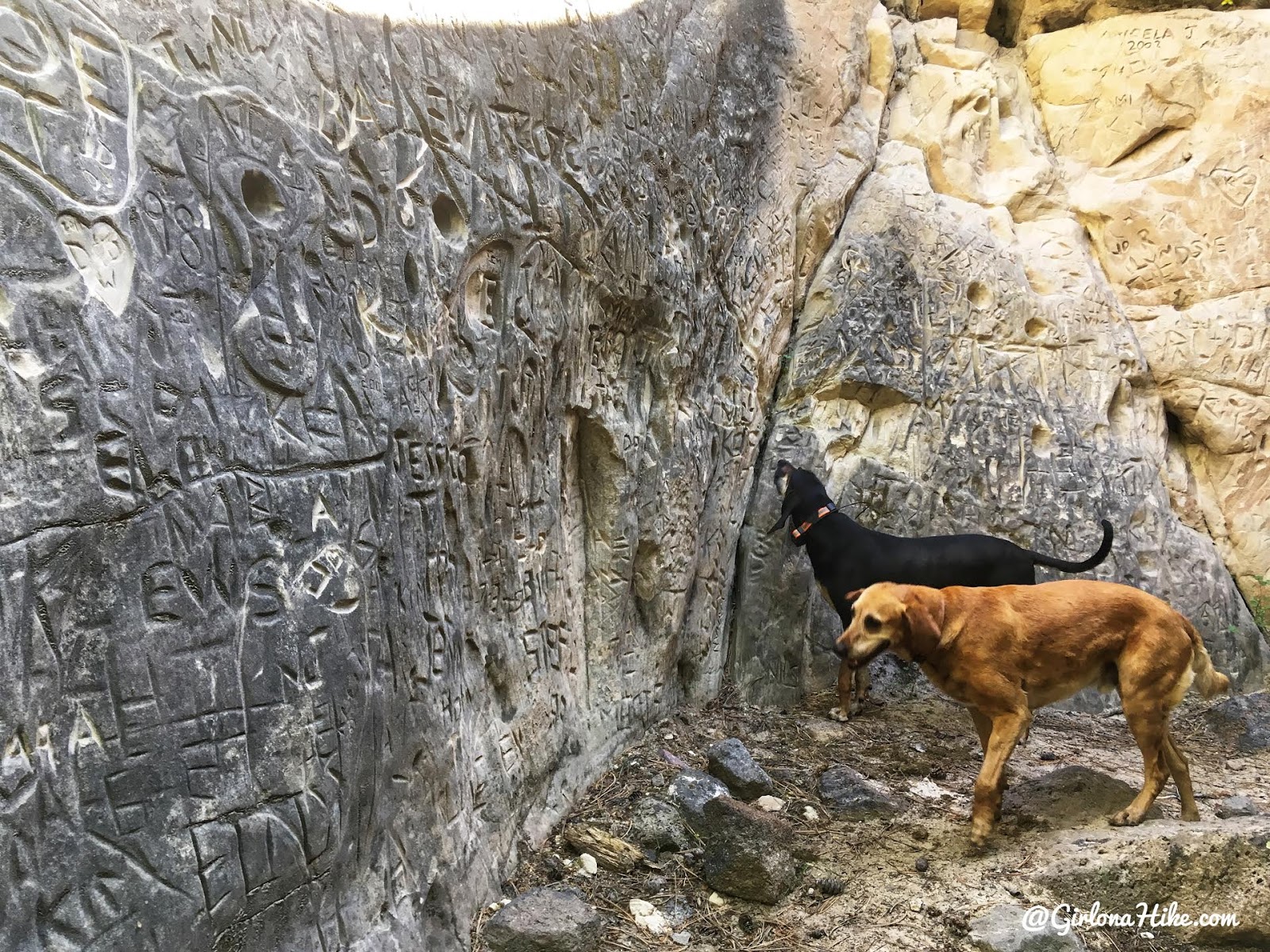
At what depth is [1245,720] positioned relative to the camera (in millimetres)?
6262

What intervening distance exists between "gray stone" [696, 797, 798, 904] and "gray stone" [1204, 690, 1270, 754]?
351 cm

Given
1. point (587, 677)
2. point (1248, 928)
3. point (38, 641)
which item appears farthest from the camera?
point (587, 677)

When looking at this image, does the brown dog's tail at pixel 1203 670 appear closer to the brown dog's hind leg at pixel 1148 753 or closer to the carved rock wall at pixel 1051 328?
the brown dog's hind leg at pixel 1148 753

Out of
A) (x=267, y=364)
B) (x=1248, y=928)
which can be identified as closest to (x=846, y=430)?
(x=1248, y=928)

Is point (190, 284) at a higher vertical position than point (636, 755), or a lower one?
higher

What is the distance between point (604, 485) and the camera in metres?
5.17

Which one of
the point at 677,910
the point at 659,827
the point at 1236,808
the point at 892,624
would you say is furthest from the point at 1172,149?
the point at 677,910

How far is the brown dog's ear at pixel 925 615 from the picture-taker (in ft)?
14.6

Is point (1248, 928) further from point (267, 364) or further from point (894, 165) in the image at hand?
point (894, 165)

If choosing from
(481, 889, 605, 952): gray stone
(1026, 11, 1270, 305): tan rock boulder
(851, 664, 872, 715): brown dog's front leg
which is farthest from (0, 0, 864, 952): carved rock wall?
(1026, 11, 1270, 305): tan rock boulder

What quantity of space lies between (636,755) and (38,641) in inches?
137

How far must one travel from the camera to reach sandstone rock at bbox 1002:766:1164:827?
460 centimetres

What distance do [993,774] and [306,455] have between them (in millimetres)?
3207

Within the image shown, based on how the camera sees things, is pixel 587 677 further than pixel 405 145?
Yes
